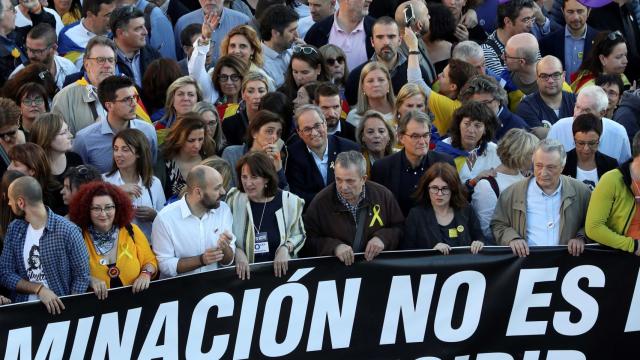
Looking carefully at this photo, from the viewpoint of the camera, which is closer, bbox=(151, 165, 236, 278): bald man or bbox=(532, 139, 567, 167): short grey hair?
Result: bbox=(151, 165, 236, 278): bald man

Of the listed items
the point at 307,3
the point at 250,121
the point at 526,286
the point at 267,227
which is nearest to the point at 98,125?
the point at 250,121

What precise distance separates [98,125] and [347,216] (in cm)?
229

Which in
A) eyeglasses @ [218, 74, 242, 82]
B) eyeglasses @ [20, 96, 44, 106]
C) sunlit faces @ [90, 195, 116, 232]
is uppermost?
eyeglasses @ [218, 74, 242, 82]

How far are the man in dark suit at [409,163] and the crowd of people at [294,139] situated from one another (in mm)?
15

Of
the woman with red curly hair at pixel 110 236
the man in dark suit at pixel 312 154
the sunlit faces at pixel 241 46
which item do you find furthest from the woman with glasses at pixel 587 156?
the woman with red curly hair at pixel 110 236

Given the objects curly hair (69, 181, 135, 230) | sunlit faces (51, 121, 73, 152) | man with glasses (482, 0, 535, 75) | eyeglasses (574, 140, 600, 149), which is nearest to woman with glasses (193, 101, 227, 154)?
sunlit faces (51, 121, 73, 152)

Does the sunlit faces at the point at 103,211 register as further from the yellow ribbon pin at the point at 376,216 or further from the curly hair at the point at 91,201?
the yellow ribbon pin at the point at 376,216

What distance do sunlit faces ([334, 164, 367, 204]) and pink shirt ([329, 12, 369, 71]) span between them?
346cm

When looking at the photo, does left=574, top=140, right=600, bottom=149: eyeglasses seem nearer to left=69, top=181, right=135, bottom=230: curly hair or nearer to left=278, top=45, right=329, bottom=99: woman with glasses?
left=278, top=45, right=329, bottom=99: woman with glasses

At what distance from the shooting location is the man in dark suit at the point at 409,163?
37.5 feet

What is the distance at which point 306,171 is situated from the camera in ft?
38.4

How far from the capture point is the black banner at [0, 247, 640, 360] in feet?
34.3

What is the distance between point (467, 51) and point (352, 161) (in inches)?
120

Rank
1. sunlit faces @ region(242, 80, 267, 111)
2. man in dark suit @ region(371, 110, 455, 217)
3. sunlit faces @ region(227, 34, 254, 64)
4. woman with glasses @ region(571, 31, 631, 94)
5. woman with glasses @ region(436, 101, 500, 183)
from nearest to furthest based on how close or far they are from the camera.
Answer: man in dark suit @ region(371, 110, 455, 217)
woman with glasses @ region(436, 101, 500, 183)
sunlit faces @ region(242, 80, 267, 111)
sunlit faces @ region(227, 34, 254, 64)
woman with glasses @ region(571, 31, 631, 94)
